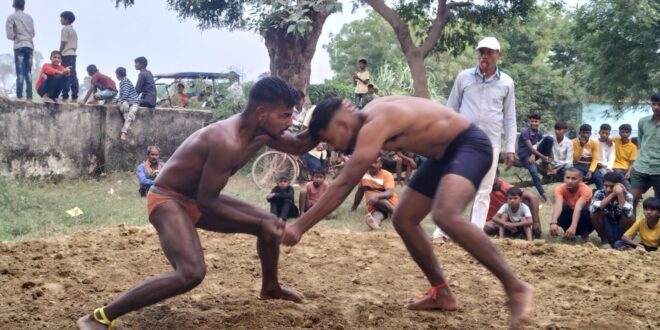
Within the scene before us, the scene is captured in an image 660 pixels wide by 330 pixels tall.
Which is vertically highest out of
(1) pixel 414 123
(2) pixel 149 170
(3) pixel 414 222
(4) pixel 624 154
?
(1) pixel 414 123

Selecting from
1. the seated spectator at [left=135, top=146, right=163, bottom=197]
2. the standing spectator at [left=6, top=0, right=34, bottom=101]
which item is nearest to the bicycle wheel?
the seated spectator at [left=135, top=146, right=163, bottom=197]

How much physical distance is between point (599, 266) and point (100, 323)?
4179 millimetres

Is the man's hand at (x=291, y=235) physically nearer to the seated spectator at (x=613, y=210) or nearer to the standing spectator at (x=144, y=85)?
the seated spectator at (x=613, y=210)

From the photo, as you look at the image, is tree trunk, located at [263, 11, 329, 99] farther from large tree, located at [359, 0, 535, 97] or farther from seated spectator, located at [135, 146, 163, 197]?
seated spectator, located at [135, 146, 163, 197]

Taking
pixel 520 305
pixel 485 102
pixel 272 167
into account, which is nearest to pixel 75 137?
pixel 272 167

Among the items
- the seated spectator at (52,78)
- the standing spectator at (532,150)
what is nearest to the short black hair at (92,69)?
the seated spectator at (52,78)

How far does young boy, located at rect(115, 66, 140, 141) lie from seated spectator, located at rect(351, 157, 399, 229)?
5145 millimetres

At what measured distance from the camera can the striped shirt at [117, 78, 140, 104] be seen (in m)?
12.4

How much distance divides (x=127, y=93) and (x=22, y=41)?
1889 mm

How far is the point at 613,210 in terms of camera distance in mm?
7676

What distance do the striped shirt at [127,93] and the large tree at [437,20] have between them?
14.4 ft

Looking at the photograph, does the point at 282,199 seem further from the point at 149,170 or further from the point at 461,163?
the point at 461,163

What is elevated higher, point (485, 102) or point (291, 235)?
point (485, 102)

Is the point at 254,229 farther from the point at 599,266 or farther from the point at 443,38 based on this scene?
the point at 443,38
